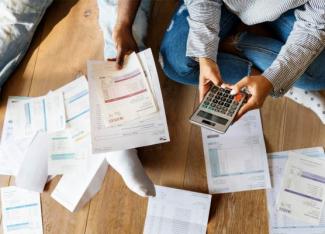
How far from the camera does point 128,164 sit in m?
0.98

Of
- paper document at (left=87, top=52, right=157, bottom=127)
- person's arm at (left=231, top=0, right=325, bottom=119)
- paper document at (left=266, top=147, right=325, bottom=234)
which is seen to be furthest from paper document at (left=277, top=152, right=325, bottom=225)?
paper document at (left=87, top=52, right=157, bottom=127)

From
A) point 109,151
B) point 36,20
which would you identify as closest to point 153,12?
point 36,20

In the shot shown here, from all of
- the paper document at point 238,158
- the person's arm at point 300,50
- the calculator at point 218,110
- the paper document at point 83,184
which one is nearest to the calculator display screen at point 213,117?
the calculator at point 218,110

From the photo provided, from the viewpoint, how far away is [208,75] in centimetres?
86

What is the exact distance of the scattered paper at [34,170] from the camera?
3.52 ft

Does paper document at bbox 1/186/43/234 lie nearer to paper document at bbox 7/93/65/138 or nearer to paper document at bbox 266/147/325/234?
paper document at bbox 7/93/65/138

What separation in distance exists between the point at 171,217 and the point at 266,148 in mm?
316

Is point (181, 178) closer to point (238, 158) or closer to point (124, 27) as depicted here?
point (238, 158)

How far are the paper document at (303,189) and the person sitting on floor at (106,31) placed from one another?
0.35 meters

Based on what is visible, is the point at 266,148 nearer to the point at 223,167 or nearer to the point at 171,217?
the point at 223,167

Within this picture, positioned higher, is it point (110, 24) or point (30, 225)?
point (110, 24)

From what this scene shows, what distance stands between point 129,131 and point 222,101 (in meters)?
0.25

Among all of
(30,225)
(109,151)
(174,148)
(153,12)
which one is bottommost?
(30,225)

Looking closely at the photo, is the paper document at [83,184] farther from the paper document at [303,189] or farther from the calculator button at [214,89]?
the paper document at [303,189]
